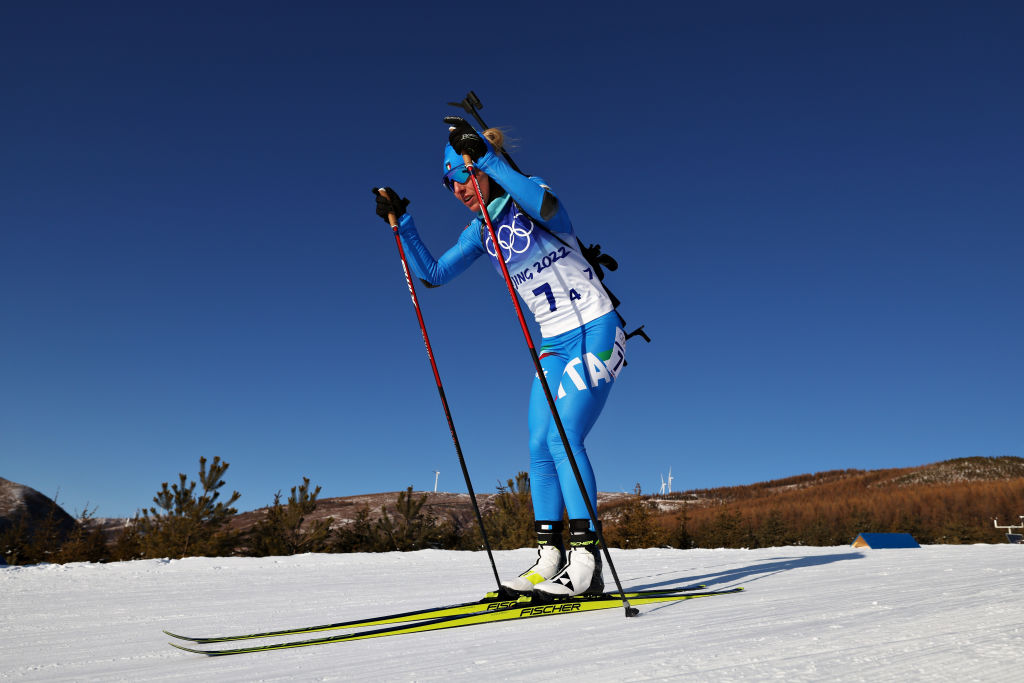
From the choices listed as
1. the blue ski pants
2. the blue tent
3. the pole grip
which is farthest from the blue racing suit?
the blue tent

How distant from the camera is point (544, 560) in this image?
2.73 meters

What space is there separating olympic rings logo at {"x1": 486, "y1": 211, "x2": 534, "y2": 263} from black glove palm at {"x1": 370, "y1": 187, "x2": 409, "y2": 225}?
2.22ft

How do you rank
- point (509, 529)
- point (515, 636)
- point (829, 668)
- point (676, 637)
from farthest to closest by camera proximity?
point (509, 529)
point (515, 636)
point (676, 637)
point (829, 668)

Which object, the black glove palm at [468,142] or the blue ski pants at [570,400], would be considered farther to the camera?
the black glove palm at [468,142]

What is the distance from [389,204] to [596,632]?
2.55 meters

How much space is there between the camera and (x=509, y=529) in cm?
1271

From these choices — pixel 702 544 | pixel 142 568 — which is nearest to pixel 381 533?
pixel 702 544

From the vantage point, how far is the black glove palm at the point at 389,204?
346cm

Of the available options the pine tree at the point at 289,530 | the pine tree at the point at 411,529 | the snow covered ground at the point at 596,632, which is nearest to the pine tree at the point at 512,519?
the pine tree at the point at 411,529

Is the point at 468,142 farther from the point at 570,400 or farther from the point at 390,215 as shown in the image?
the point at 570,400

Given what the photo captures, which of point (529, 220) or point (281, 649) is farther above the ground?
Answer: point (529, 220)

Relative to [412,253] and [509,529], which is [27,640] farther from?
[509,529]

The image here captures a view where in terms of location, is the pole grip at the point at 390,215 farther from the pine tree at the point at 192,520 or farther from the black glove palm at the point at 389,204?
the pine tree at the point at 192,520

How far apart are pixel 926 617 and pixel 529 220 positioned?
219cm
